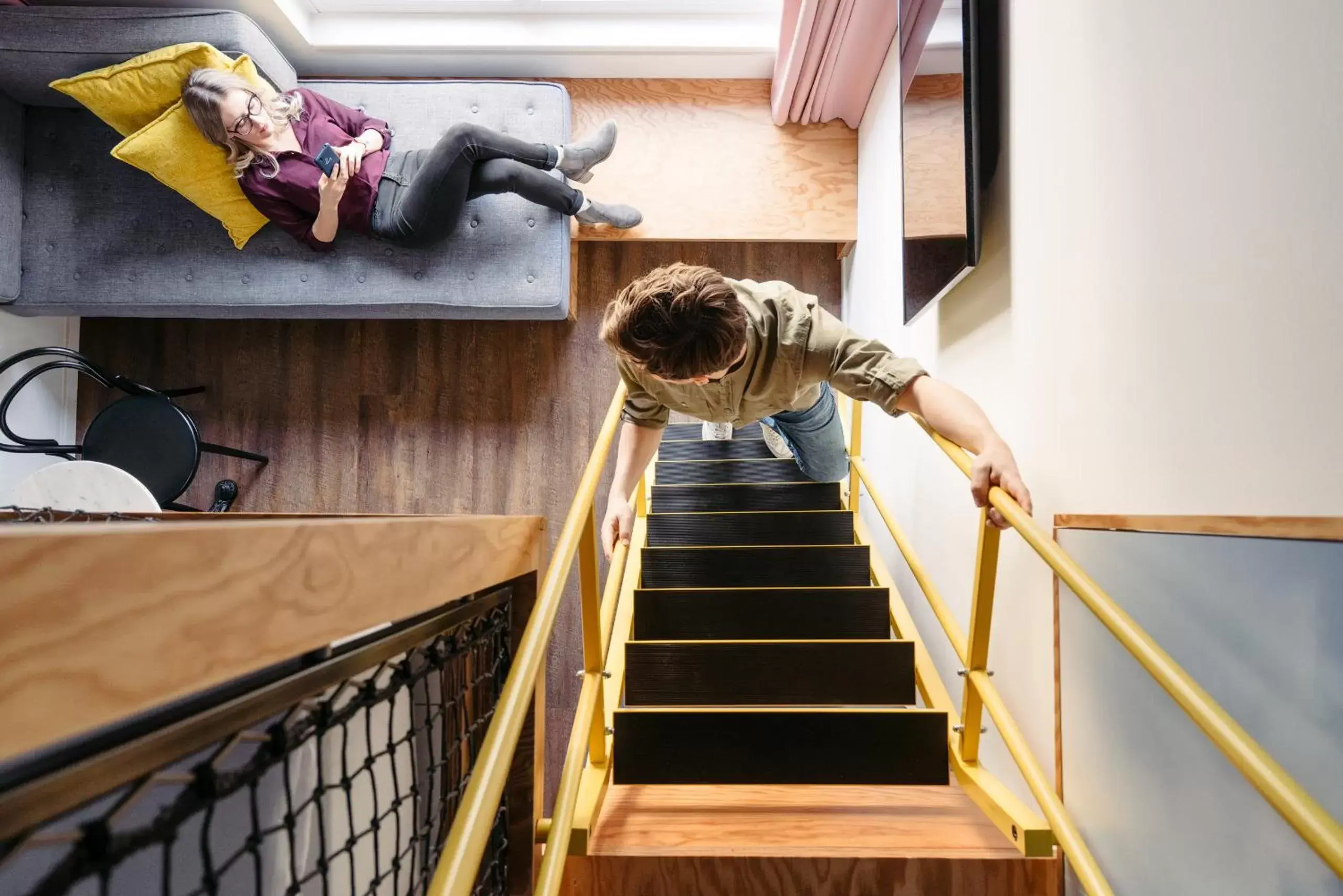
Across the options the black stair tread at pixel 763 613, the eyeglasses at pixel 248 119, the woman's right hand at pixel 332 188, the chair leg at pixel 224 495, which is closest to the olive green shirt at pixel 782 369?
the black stair tread at pixel 763 613

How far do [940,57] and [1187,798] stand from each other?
1757mm

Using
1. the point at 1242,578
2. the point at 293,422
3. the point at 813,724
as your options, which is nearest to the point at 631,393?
the point at 813,724

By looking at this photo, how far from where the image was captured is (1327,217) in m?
0.81

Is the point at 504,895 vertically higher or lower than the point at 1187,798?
lower

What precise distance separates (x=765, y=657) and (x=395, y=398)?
Result: 2375 millimetres

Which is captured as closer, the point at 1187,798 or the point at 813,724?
the point at 1187,798

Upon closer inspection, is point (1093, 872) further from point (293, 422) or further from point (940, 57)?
point (293, 422)

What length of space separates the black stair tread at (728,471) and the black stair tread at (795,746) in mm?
1310

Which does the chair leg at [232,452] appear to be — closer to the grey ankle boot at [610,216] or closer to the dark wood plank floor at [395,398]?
the dark wood plank floor at [395,398]

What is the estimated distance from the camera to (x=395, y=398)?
3494 millimetres

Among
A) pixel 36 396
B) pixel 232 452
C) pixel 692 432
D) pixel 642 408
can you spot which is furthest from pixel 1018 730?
pixel 36 396

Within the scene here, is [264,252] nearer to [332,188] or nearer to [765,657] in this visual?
[332,188]

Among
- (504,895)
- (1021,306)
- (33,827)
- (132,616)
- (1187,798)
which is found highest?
(1021,306)

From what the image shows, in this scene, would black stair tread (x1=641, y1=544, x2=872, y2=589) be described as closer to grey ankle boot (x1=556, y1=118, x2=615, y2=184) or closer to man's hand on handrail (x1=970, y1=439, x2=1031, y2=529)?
man's hand on handrail (x1=970, y1=439, x2=1031, y2=529)
